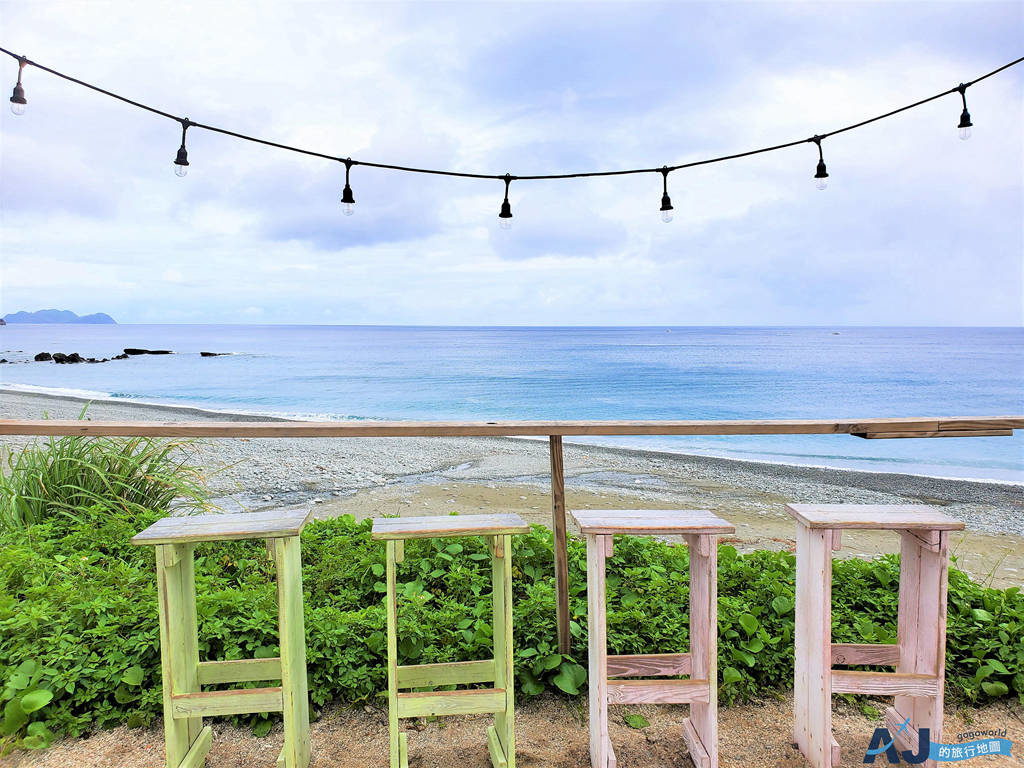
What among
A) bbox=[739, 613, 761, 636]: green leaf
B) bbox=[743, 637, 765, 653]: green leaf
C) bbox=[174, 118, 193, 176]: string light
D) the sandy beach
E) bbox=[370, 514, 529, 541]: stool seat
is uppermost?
bbox=[174, 118, 193, 176]: string light

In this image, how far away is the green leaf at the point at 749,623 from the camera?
95.5 inches

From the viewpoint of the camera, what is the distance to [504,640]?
1.94 metres

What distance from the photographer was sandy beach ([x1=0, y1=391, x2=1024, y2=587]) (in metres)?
6.12

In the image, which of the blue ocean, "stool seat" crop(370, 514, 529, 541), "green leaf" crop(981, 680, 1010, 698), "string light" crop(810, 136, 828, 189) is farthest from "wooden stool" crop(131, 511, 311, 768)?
the blue ocean

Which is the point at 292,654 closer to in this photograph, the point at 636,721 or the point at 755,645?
the point at 636,721

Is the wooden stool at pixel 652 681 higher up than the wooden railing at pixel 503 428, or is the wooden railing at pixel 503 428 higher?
the wooden railing at pixel 503 428

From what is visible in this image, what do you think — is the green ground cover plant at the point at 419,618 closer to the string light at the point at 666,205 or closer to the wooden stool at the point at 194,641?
the wooden stool at the point at 194,641

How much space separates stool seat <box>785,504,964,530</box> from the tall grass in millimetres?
3554

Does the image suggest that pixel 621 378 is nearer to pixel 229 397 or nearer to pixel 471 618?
pixel 229 397

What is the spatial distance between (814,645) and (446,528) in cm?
117

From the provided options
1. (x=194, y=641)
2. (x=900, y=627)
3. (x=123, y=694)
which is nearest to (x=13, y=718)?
(x=123, y=694)

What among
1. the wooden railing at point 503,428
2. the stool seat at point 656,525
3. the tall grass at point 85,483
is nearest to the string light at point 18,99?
the wooden railing at point 503,428

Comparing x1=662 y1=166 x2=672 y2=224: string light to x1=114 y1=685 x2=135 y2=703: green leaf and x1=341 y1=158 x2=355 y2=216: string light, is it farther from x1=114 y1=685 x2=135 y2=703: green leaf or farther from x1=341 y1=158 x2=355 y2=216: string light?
x1=114 y1=685 x2=135 y2=703: green leaf

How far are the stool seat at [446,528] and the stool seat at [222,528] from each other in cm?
26
